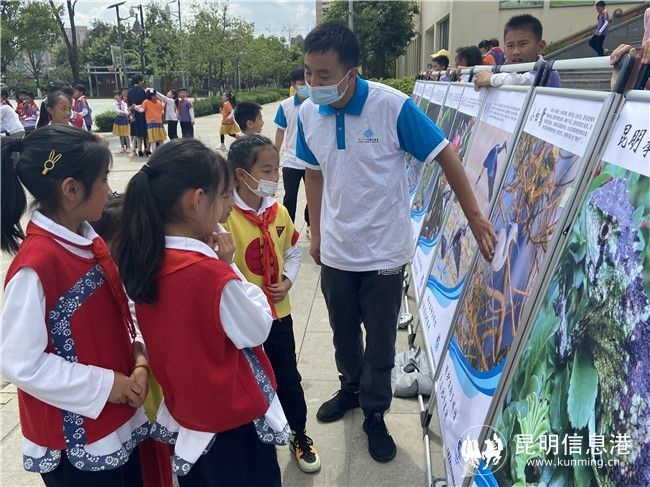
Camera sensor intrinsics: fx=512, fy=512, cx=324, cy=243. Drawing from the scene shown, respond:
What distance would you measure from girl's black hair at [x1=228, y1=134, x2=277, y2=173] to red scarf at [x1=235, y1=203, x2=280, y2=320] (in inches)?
7.7

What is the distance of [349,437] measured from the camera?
2707mm

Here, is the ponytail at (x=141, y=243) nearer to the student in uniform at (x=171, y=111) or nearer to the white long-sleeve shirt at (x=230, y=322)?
the white long-sleeve shirt at (x=230, y=322)

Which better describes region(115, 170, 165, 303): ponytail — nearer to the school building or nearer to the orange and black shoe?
the orange and black shoe

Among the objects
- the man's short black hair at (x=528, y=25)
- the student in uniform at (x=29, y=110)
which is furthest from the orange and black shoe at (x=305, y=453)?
the student in uniform at (x=29, y=110)

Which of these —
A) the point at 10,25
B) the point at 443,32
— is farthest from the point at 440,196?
the point at 10,25

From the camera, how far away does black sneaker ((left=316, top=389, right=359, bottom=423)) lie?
2830mm

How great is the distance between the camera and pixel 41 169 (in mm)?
1475

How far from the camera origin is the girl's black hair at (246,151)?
2.25 meters

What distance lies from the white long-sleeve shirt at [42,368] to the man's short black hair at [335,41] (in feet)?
4.38

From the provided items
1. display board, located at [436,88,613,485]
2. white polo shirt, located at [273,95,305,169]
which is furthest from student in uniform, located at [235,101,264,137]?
display board, located at [436,88,613,485]

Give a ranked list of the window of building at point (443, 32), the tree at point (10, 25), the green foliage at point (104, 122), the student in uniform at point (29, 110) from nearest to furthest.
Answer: the student in uniform at point (29, 110) < the green foliage at point (104, 122) < the window of building at point (443, 32) < the tree at point (10, 25)

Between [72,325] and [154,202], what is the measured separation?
42 cm

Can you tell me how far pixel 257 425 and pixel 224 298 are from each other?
1.57ft

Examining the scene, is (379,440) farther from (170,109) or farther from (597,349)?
(170,109)
